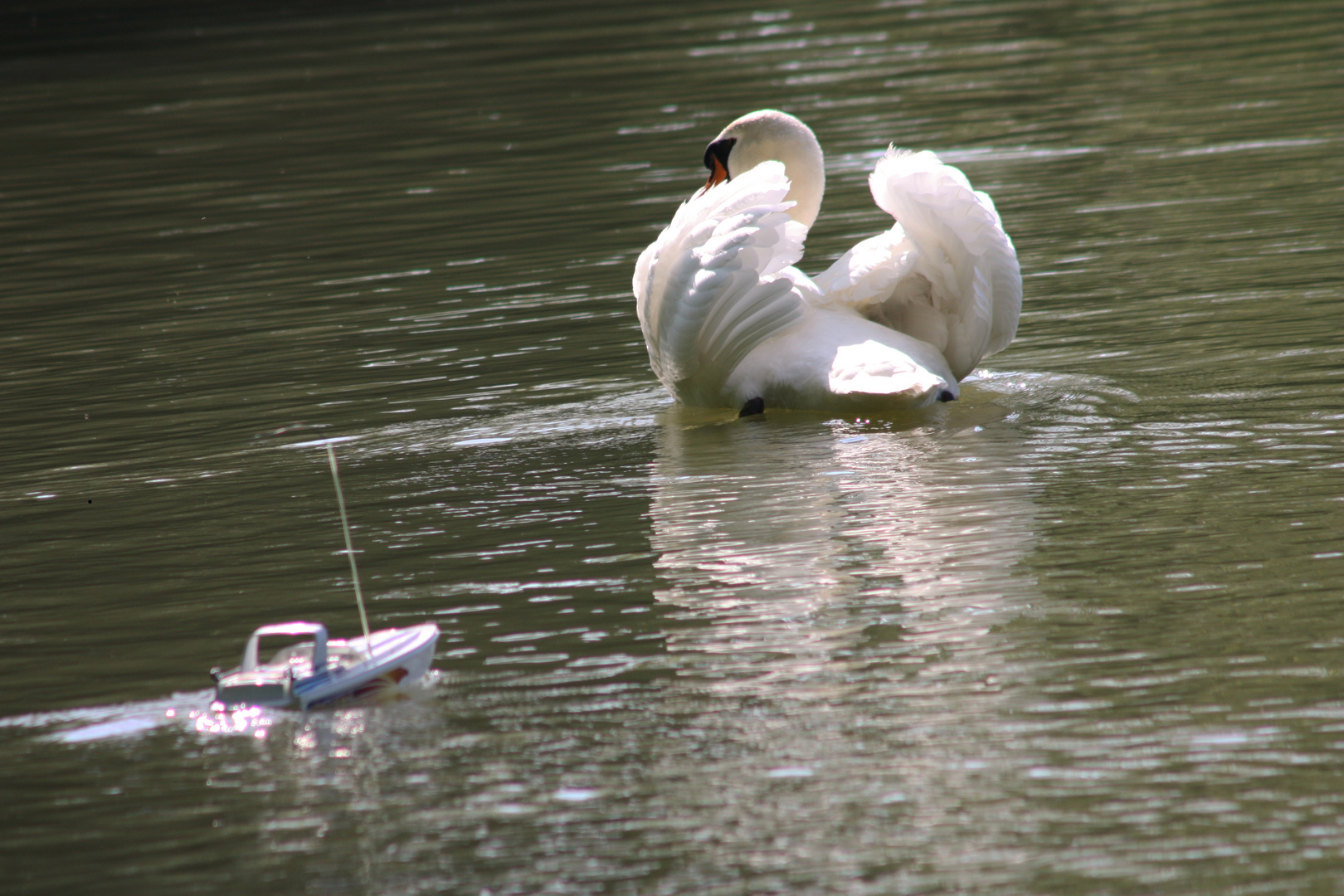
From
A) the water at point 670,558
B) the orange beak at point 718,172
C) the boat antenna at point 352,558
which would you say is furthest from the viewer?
the orange beak at point 718,172

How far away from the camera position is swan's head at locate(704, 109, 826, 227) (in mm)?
9430

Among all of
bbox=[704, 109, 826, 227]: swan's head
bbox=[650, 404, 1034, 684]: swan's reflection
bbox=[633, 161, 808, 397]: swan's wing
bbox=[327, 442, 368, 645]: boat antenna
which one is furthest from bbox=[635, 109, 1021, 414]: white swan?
bbox=[327, 442, 368, 645]: boat antenna

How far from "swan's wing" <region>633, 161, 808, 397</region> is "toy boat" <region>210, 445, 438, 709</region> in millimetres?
3176

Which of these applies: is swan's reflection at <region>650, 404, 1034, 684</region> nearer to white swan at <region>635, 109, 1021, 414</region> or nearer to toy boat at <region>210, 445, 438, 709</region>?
white swan at <region>635, 109, 1021, 414</region>

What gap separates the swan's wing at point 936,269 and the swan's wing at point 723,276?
45cm

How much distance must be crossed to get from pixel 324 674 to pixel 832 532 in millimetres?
2214

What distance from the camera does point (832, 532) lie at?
6727mm

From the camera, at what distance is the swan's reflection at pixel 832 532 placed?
18.8 ft

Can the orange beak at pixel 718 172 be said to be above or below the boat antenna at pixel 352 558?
above

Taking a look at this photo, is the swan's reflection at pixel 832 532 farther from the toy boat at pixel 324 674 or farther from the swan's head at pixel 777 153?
the swan's head at pixel 777 153

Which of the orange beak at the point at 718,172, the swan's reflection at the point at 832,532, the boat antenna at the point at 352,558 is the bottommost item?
the swan's reflection at the point at 832,532

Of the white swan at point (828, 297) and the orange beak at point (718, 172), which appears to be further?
the orange beak at point (718, 172)

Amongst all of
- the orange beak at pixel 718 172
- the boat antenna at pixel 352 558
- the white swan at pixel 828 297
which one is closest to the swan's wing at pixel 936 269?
the white swan at pixel 828 297

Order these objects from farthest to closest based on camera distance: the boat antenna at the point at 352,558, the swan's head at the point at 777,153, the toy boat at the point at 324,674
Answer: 1. the swan's head at the point at 777,153
2. the boat antenna at the point at 352,558
3. the toy boat at the point at 324,674
